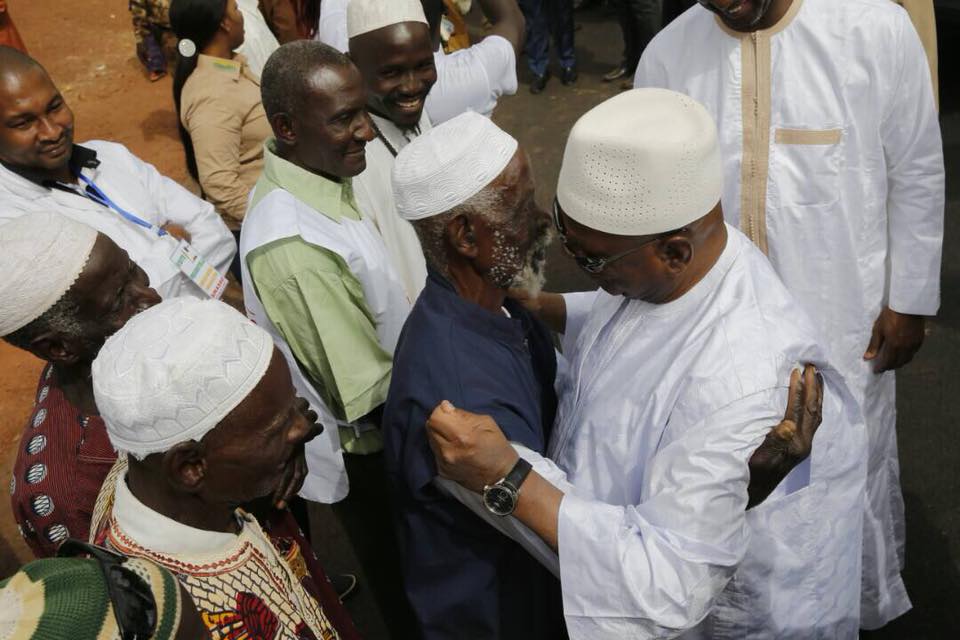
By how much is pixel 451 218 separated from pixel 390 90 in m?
1.36

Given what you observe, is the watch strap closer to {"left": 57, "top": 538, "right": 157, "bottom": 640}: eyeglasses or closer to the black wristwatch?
the black wristwatch

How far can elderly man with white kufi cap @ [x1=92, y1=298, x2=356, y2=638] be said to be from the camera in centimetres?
155

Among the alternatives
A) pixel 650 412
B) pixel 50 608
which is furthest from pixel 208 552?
pixel 650 412

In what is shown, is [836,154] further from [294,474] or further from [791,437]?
[294,474]

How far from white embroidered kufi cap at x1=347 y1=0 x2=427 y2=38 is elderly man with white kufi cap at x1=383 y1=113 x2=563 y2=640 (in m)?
1.11

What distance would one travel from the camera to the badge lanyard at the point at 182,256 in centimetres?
320

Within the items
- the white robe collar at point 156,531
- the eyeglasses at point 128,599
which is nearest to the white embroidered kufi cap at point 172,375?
the white robe collar at point 156,531

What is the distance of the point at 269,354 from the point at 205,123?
10.3ft

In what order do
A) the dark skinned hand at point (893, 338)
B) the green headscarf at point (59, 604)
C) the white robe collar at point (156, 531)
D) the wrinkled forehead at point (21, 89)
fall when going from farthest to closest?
the wrinkled forehead at point (21, 89) → the dark skinned hand at point (893, 338) → the white robe collar at point (156, 531) → the green headscarf at point (59, 604)

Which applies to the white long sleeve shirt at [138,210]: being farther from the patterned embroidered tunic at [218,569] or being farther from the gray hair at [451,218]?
the patterned embroidered tunic at [218,569]

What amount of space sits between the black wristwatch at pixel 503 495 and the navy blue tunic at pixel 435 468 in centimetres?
18

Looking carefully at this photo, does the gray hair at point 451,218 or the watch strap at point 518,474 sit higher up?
the gray hair at point 451,218

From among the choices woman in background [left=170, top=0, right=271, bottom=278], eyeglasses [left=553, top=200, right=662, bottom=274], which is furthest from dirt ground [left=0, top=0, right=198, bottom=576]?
eyeglasses [left=553, top=200, right=662, bottom=274]

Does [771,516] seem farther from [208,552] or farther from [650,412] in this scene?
[208,552]
